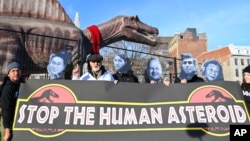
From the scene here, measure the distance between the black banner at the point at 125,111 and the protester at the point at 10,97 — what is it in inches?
3.4

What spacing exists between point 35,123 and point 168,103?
6.53ft

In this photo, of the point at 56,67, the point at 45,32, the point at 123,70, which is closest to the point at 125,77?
the point at 123,70

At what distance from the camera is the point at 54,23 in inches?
477

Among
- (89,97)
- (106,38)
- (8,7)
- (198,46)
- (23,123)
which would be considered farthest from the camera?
(198,46)

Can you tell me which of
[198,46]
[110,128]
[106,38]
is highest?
[198,46]

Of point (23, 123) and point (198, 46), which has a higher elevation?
point (198, 46)

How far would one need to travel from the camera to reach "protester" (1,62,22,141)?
5137mm

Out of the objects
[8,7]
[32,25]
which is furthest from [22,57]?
[8,7]

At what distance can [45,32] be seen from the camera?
38.4 ft

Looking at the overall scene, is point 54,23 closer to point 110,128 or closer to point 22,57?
point 22,57

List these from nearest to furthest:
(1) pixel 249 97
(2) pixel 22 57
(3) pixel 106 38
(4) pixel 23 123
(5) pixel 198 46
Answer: (4) pixel 23 123, (1) pixel 249 97, (2) pixel 22 57, (3) pixel 106 38, (5) pixel 198 46

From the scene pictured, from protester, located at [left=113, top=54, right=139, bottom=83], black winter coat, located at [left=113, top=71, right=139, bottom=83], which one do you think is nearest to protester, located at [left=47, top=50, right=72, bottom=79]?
protester, located at [left=113, top=54, right=139, bottom=83]

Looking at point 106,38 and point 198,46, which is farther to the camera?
point 198,46

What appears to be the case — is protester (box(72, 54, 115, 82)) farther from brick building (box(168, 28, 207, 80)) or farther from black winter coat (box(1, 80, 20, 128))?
brick building (box(168, 28, 207, 80))
